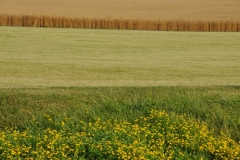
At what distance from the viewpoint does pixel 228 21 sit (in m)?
45.3

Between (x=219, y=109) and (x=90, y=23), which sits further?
(x=90, y=23)

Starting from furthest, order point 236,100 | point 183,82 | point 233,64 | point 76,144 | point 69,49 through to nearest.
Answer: point 69,49 → point 233,64 → point 183,82 → point 236,100 → point 76,144

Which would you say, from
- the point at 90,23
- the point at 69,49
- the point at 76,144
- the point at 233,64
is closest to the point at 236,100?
the point at 76,144

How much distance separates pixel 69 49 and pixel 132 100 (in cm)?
1517

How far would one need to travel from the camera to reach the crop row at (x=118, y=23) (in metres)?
42.7

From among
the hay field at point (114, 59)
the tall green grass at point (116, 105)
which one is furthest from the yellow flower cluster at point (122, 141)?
the hay field at point (114, 59)

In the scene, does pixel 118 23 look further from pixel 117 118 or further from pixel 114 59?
pixel 117 118

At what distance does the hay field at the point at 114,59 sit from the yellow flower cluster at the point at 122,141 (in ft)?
15.4

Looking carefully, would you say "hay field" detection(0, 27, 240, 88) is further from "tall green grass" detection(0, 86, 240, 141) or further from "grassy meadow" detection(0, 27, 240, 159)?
"tall green grass" detection(0, 86, 240, 141)

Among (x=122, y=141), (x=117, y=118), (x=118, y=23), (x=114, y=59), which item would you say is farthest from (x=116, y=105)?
(x=118, y=23)

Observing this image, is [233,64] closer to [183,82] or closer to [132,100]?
[183,82]

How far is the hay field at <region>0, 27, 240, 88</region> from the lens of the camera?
15840 millimetres

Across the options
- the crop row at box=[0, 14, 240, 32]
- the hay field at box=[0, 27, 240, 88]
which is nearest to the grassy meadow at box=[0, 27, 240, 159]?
the hay field at box=[0, 27, 240, 88]

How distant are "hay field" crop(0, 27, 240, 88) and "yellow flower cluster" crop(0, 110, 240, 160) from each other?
15.4 feet
